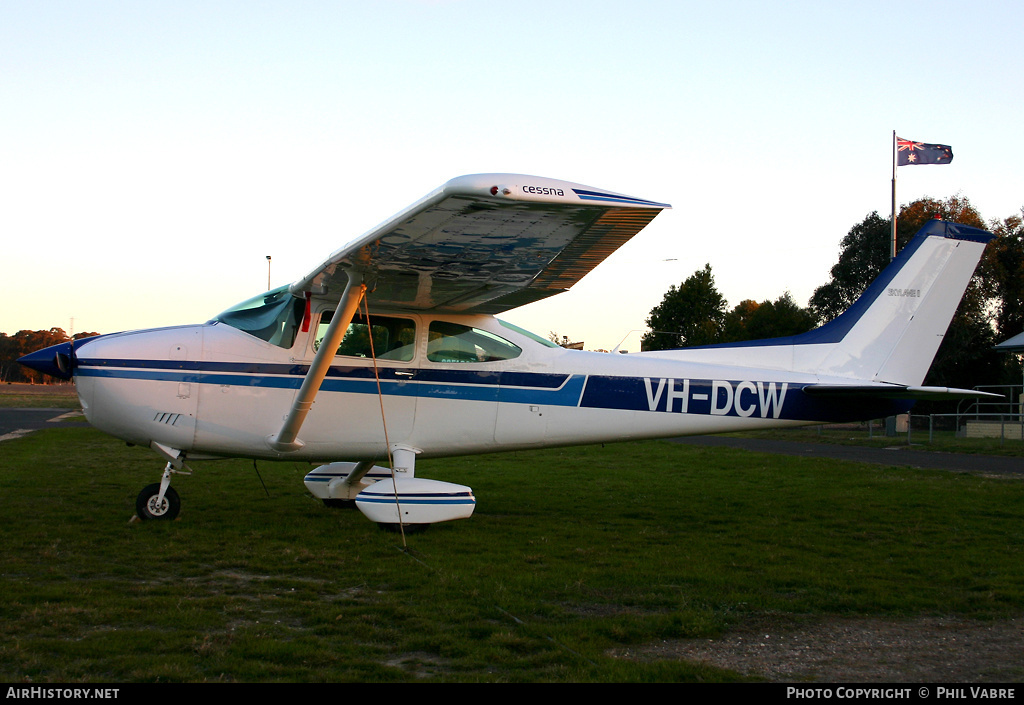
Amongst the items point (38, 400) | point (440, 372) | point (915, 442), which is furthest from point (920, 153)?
point (38, 400)

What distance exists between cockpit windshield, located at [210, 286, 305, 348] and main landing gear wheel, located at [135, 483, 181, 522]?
5.77 feet

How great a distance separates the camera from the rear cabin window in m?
7.91

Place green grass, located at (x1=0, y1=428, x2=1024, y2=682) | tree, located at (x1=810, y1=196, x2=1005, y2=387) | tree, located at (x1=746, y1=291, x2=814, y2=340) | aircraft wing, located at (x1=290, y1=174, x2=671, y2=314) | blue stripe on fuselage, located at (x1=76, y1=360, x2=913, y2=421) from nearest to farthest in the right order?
green grass, located at (x1=0, y1=428, x2=1024, y2=682) → aircraft wing, located at (x1=290, y1=174, x2=671, y2=314) → blue stripe on fuselage, located at (x1=76, y1=360, x2=913, y2=421) → tree, located at (x1=810, y1=196, x2=1005, y2=387) → tree, located at (x1=746, y1=291, x2=814, y2=340)

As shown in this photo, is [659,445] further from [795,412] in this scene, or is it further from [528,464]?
[795,412]

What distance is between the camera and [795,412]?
8828 mm

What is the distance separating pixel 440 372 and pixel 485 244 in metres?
2.33

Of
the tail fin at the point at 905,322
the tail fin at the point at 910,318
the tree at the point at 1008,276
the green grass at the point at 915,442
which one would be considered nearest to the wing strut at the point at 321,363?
the tail fin at the point at 905,322

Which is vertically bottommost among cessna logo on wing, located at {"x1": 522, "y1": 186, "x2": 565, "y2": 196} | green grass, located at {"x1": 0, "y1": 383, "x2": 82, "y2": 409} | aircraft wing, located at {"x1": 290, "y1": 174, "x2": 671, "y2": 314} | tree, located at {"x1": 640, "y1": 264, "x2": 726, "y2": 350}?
green grass, located at {"x1": 0, "y1": 383, "x2": 82, "y2": 409}

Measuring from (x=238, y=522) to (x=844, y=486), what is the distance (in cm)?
851

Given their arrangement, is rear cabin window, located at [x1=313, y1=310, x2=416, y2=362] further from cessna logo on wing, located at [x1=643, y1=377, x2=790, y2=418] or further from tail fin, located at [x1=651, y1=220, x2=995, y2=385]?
tail fin, located at [x1=651, y1=220, x2=995, y2=385]

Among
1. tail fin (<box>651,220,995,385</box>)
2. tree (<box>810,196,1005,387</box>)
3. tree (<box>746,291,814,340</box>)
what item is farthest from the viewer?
tree (<box>746,291,814,340</box>)

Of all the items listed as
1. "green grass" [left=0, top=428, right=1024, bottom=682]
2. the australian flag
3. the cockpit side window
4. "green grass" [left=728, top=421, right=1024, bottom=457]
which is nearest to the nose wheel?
"green grass" [left=0, top=428, right=1024, bottom=682]

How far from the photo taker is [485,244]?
606cm

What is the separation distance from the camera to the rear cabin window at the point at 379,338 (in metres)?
7.91
